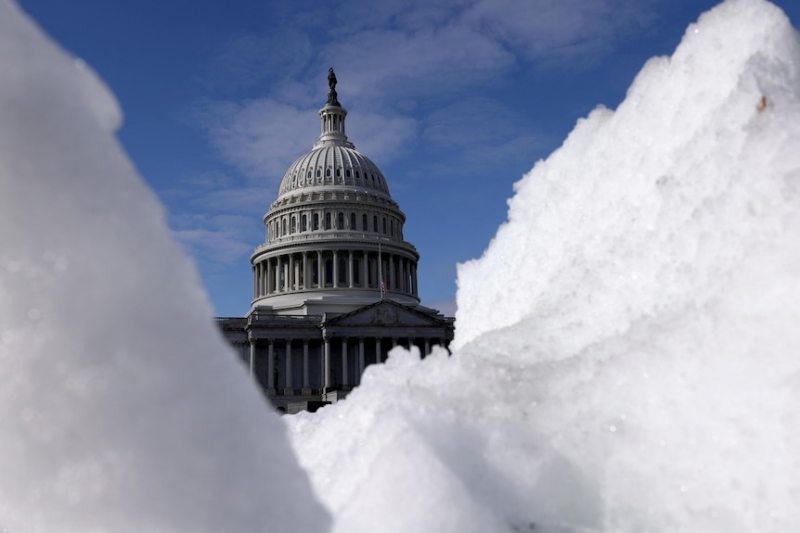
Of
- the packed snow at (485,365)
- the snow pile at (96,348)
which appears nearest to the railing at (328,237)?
the packed snow at (485,365)

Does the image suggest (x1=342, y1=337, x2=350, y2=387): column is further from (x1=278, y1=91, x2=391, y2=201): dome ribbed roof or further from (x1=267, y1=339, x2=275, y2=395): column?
(x1=278, y1=91, x2=391, y2=201): dome ribbed roof

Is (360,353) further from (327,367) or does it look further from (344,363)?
A: (327,367)

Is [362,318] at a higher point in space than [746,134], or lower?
higher

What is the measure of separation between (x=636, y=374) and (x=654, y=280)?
578 mm

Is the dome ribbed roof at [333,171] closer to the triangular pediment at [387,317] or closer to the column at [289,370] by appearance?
the triangular pediment at [387,317]

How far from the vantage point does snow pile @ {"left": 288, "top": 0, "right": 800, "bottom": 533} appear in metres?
3.37

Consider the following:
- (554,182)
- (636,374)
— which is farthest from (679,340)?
(554,182)

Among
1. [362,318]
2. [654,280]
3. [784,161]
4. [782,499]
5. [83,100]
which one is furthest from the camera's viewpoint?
[362,318]

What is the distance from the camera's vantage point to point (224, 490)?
2936mm

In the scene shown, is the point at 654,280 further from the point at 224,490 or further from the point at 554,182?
the point at 224,490

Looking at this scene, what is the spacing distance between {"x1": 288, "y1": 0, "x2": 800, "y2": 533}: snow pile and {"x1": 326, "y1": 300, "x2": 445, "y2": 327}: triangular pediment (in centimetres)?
6750

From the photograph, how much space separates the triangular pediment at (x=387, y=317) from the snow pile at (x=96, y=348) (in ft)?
226

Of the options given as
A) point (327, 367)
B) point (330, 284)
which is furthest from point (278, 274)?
point (327, 367)

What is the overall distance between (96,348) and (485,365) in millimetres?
2075
